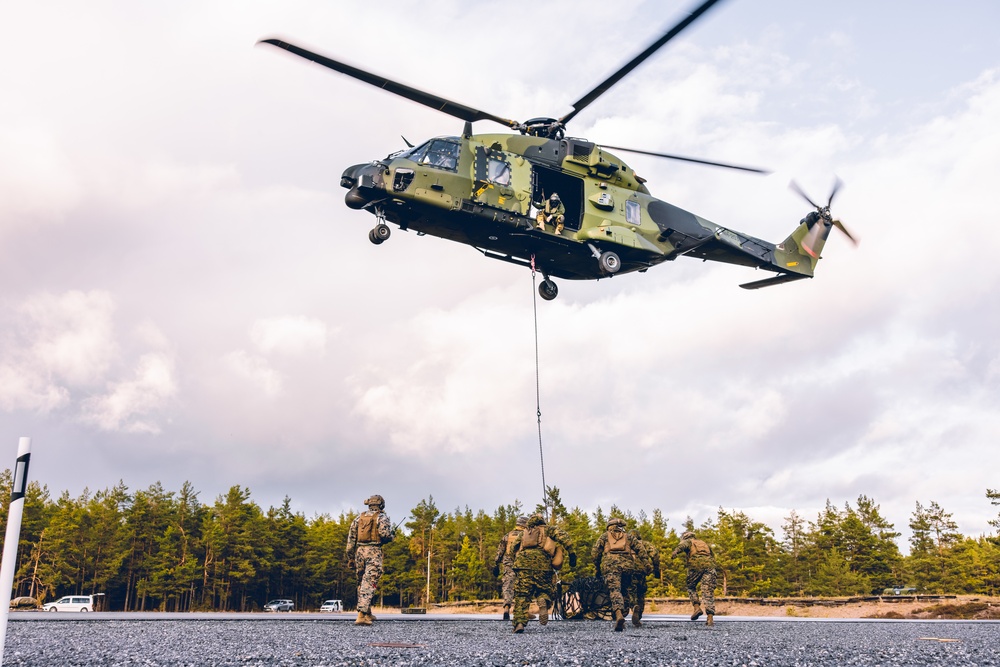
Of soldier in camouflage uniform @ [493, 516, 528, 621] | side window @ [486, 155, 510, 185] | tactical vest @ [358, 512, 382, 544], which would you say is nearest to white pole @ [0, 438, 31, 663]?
tactical vest @ [358, 512, 382, 544]

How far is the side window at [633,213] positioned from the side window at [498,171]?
123 inches

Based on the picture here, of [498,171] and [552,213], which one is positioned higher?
[498,171]

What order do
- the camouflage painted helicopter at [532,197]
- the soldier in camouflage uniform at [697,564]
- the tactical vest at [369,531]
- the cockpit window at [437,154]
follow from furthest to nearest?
1. the cockpit window at [437,154]
2. the camouflage painted helicopter at [532,197]
3. the soldier in camouflage uniform at [697,564]
4. the tactical vest at [369,531]

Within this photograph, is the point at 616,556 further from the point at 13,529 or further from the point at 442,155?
the point at 13,529

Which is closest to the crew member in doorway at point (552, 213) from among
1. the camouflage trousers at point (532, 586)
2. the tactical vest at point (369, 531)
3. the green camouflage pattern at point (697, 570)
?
the green camouflage pattern at point (697, 570)

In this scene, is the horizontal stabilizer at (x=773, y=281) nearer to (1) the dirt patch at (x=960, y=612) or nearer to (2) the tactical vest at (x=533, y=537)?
(1) the dirt patch at (x=960, y=612)

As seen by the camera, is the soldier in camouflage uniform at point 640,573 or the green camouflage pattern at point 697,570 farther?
the green camouflage pattern at point 697,570

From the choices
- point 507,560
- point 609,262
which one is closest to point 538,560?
point 507,560

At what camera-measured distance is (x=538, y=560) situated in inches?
444

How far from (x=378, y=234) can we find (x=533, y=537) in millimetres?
6823

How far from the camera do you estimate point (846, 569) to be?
2047 inches

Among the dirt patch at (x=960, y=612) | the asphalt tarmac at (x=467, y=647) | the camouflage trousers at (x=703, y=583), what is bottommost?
the dirt patch at (x=960, y=612)

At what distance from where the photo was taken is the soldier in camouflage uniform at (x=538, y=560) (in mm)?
11117

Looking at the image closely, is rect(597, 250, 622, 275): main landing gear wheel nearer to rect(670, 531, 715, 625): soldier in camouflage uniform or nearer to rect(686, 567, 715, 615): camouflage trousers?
rect(670, 531, 715, 625): soldier in camouflage uniform
